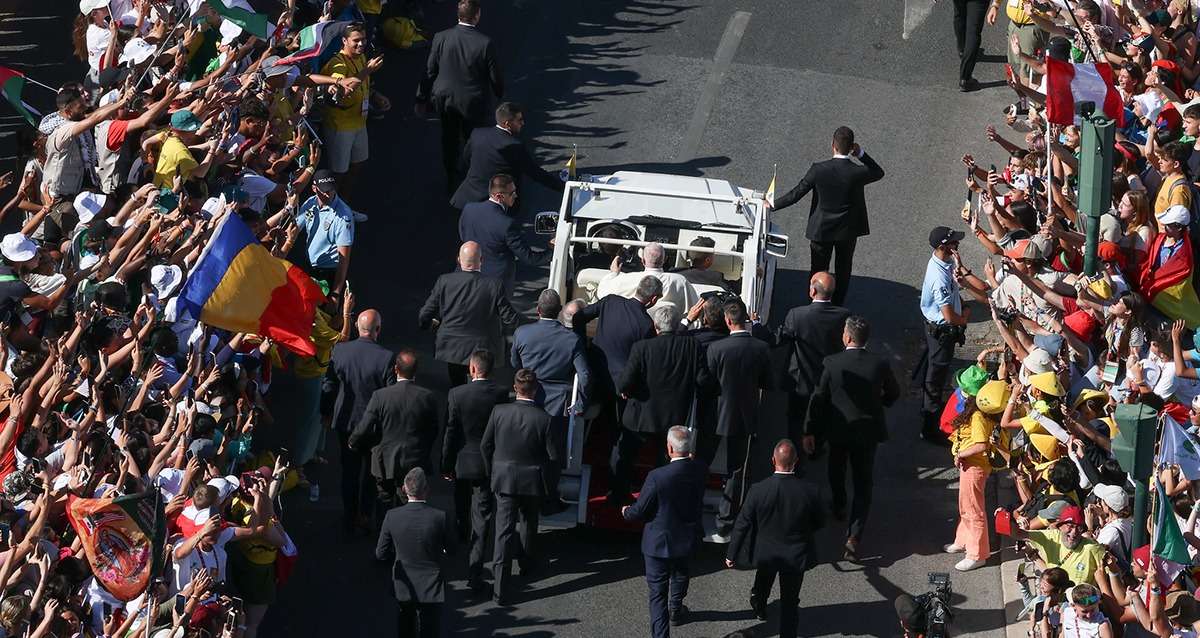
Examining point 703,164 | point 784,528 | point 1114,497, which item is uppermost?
point 1114,497

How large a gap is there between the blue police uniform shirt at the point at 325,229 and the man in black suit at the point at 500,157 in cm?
134

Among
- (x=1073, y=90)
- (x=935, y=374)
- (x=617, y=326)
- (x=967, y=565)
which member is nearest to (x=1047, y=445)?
(x=967, y=565)

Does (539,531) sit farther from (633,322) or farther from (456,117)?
(456,117)

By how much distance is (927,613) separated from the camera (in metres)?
13.2

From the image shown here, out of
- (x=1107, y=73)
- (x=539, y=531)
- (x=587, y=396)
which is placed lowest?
(x=539, y=531)

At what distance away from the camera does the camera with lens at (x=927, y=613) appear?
1310cm

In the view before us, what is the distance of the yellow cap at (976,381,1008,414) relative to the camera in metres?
14.5

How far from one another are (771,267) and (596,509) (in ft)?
9.59

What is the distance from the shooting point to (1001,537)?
605 inches

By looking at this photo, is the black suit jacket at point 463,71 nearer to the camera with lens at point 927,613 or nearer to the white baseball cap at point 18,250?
the white baseball cap at point 18,250

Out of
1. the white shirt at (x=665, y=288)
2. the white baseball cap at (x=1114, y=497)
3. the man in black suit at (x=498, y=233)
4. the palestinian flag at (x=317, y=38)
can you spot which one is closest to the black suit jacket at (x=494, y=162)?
the man in black suit at (x=498, y=233)

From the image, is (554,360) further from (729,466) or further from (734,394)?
(729,466)

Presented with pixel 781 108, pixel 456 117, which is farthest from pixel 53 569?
pixel 781 108

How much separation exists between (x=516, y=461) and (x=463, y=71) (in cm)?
542
